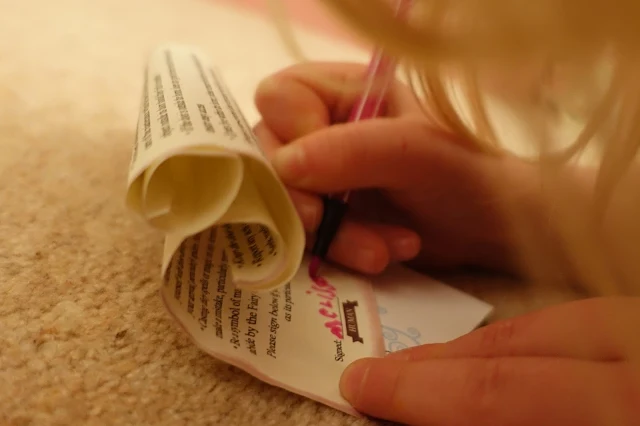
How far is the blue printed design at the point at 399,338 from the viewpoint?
33cm

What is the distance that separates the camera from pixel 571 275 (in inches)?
12.0

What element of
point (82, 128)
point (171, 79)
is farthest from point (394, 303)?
point (82, 128)

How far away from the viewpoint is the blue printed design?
1.07 ft

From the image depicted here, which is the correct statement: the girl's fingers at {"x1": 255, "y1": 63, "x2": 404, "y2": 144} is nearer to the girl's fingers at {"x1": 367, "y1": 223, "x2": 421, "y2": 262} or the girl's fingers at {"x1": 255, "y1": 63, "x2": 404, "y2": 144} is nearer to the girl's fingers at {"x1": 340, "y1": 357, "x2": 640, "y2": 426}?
the girl's fingers at {"x1": 367, "y1": 223, "x2": 421, "y2": 262}

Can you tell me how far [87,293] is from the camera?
321 millimetres

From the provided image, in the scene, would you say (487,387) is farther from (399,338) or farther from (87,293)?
(87,293)

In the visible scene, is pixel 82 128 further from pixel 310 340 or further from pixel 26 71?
pixel 310 340

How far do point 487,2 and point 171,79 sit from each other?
0.25 metres

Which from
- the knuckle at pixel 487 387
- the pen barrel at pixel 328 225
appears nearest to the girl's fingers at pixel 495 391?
the knuckle at pixel 487 387

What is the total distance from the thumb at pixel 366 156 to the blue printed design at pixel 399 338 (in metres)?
0.09

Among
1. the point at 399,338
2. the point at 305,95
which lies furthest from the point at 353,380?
the point at 305,95

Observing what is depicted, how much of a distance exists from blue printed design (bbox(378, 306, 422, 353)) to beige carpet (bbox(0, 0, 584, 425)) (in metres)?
0.05

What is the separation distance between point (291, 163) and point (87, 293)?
126 millimetres

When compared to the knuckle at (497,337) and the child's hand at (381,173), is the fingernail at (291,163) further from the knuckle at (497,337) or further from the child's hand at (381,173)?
the knuckle at (497,337)
